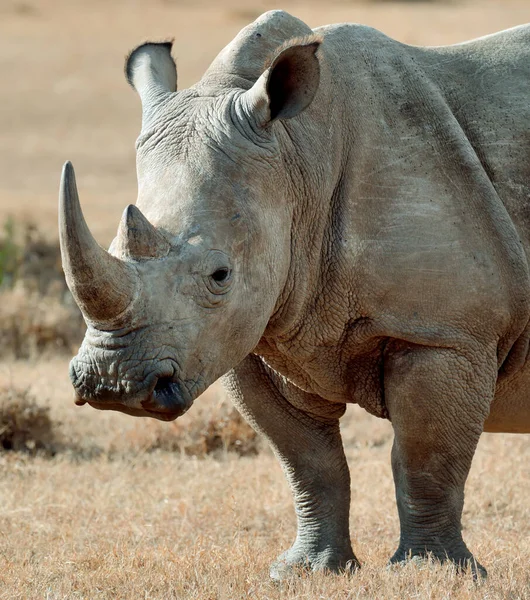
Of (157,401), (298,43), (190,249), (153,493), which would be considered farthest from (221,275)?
(153,493)

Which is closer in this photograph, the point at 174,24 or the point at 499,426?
the point at 499,426

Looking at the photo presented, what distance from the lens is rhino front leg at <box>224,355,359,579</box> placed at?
6.01 meters

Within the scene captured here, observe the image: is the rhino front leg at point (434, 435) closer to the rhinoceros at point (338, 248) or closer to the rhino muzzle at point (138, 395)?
the rhinoceros at point (338, 248)

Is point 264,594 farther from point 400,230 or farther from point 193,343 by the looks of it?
point 400,230

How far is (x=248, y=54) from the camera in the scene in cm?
546

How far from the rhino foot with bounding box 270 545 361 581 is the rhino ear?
87.2 inches

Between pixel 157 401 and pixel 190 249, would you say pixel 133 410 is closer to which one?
pixel 157 401

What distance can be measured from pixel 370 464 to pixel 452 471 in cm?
307

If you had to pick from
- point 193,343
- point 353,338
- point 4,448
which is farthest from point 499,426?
point 4,448

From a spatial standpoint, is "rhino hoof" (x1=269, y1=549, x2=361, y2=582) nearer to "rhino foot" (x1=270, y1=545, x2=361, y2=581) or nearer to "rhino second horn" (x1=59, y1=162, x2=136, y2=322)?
"rhino foot" (x1=270, y1=545, x2=361, y2=581)

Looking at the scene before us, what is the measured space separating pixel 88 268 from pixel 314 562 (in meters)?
2.34

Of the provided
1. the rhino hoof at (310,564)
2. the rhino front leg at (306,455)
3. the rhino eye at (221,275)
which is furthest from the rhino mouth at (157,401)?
the rhino hoof at (310,564)

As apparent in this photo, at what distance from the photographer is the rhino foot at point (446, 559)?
18.2ft

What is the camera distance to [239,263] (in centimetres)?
497
